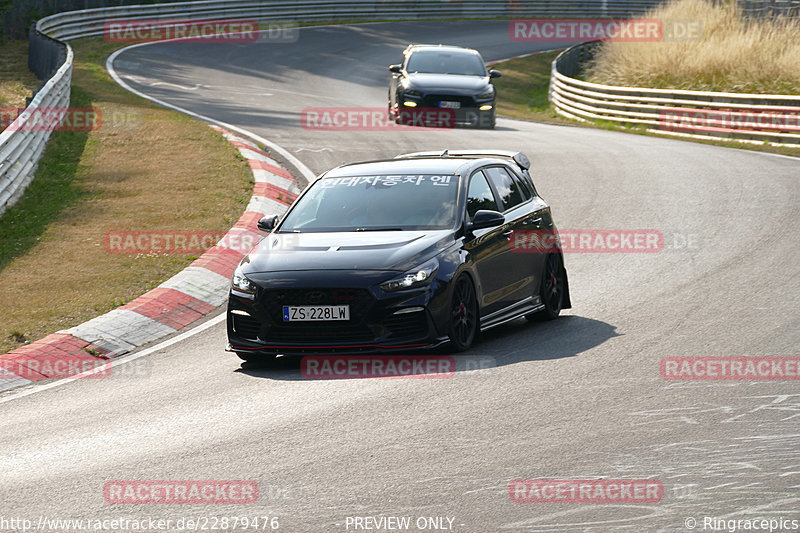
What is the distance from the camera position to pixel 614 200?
57.6 ft

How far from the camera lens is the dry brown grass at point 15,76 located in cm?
2820

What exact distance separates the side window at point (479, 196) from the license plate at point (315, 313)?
1.77m

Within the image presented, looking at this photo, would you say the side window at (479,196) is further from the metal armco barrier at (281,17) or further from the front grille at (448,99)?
the front grille at (448,99)

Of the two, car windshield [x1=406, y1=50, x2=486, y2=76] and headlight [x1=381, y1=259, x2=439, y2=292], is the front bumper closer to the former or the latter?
headlight [x1=381, y1=259, x2=439, y2=292]

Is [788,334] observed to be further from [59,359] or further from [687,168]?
[687,168]

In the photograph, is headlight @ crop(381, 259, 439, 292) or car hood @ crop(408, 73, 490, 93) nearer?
headlight @ crop(381, 259, 439, 292)

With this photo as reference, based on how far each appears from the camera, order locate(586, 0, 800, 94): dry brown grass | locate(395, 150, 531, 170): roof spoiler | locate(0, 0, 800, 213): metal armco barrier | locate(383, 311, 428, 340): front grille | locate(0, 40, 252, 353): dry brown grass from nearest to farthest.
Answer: locate(383, 311, 428, 340): front grille → locate(395, 150, 531, 170): roof spoiler → locate(0, 40, 252, 353): dry brown grass → locate(0, 0, 800, 213): metal armco barrier → locate(586, 0, 800, 94): dry brown grass

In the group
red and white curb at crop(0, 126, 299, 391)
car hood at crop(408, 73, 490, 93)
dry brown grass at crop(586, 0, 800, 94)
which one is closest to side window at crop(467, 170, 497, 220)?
red and white curb at crop(0, 126, 299, 391)

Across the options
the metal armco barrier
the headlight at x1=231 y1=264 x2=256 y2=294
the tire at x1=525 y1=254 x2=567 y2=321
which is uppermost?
the headlight at x1=231 y1=264 x2=256 y2=294

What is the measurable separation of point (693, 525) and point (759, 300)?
6146 mm

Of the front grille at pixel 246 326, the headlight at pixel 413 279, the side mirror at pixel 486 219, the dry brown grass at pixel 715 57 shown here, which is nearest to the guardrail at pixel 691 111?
the dry brown grass at pixel 715 57

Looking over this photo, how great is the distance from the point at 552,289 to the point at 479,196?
1279 mm

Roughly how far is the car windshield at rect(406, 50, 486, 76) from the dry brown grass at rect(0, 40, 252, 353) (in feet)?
18.2

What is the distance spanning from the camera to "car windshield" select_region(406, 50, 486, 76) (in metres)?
26.7
